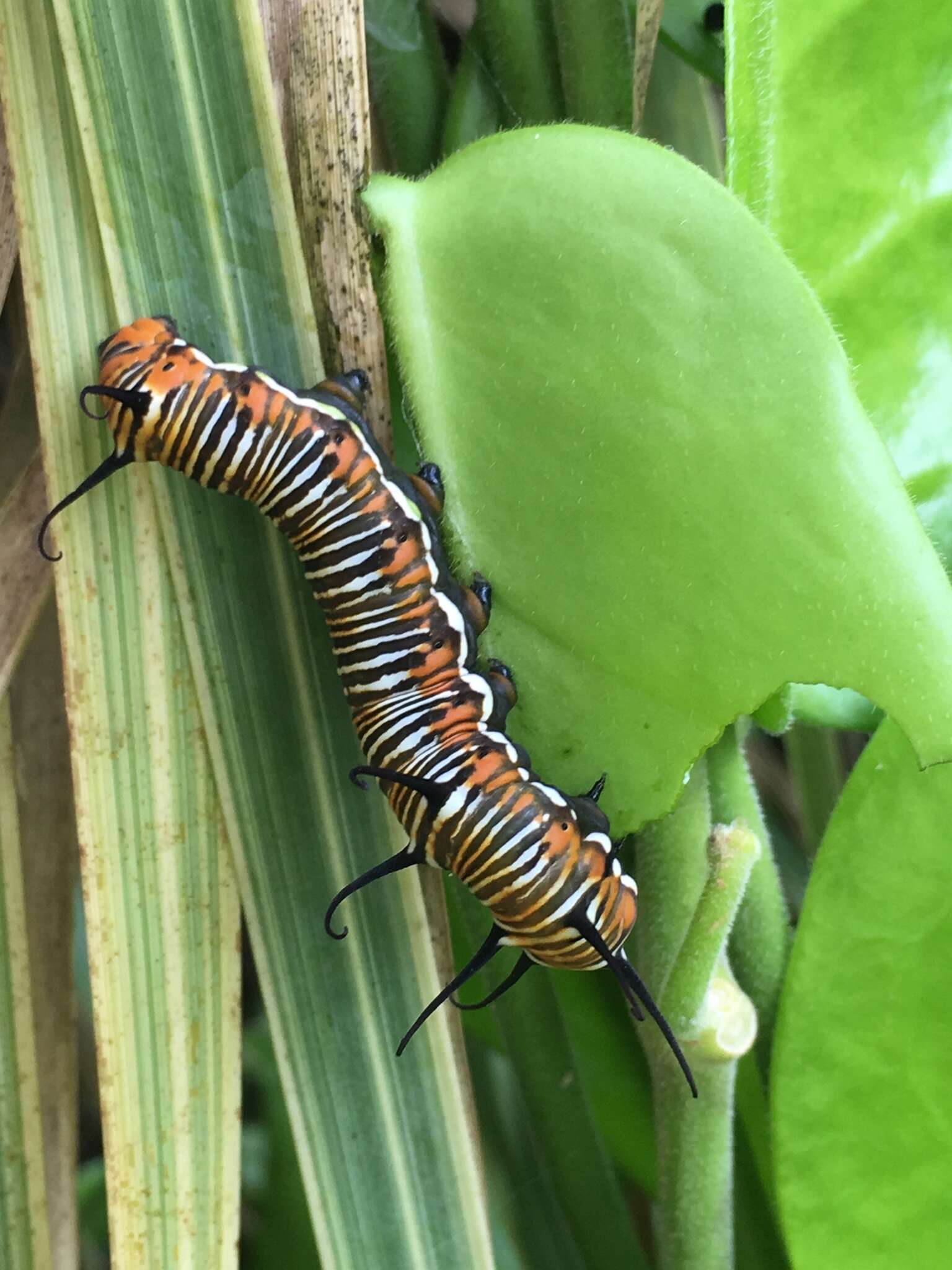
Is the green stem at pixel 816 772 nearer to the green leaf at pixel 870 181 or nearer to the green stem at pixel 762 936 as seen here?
the green stem at pixel 762 936

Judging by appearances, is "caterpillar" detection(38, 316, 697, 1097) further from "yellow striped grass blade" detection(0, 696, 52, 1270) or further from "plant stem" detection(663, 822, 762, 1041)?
"yellow striped grass blade" detection(0, 696, 52, 1270)

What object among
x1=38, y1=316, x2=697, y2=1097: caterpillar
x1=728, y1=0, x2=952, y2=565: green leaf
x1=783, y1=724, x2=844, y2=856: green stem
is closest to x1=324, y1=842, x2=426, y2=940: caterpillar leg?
x1=38, y1=316, x2=697, y2=1097: caterpillar

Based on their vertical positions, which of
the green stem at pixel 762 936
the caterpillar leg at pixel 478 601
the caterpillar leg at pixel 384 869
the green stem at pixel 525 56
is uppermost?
the green stem at pixel 525 56

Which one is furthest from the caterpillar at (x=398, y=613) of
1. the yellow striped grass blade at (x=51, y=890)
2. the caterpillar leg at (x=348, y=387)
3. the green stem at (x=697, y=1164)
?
the yellow striped grass blade at (x=51, y=890)

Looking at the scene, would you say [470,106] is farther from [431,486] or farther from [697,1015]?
[697,1015]

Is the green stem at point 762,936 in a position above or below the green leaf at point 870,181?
below

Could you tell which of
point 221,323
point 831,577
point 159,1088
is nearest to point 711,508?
point 831,577

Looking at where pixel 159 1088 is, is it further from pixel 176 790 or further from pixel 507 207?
pixel 507 207
